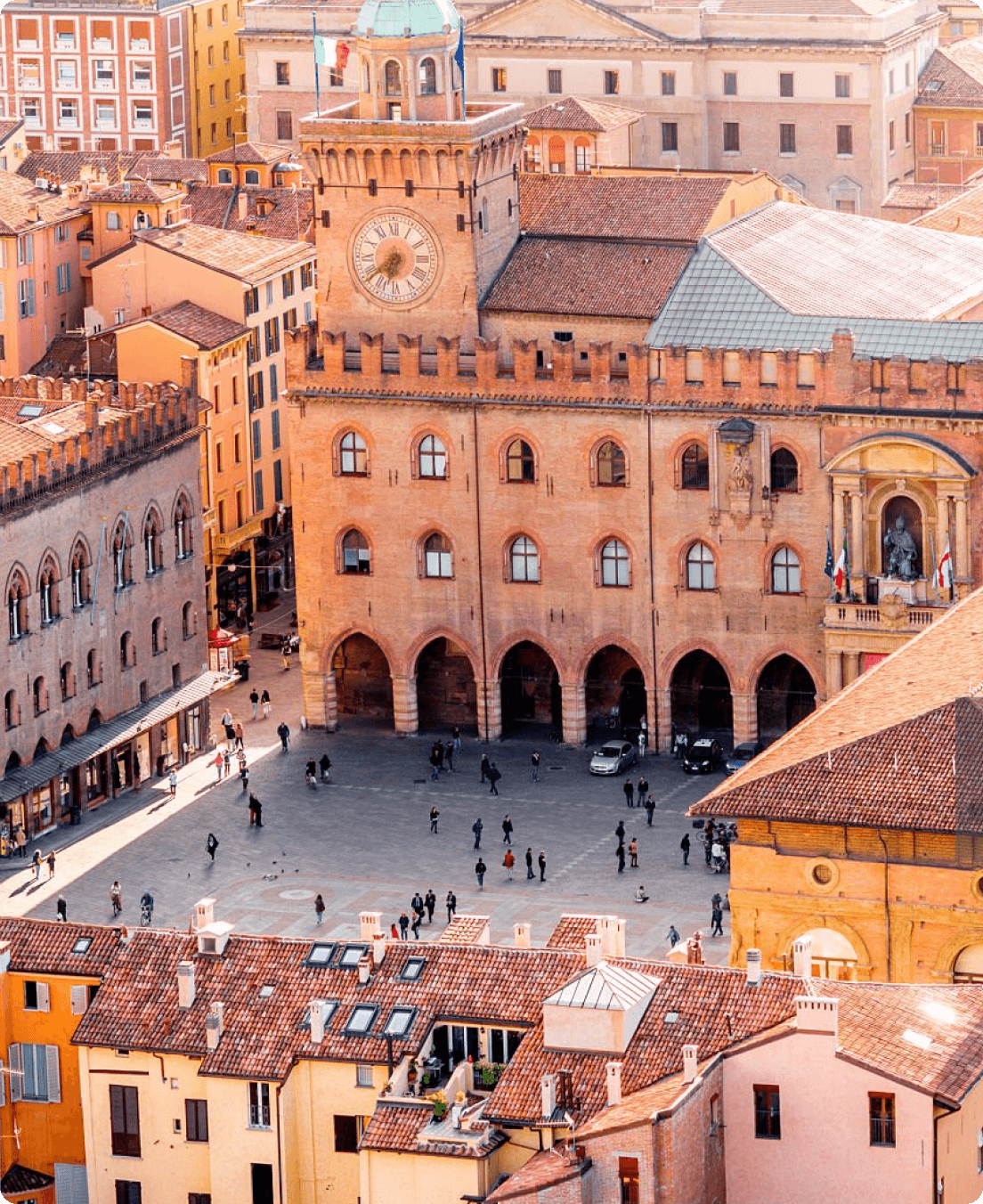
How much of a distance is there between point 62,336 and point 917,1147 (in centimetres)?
8637

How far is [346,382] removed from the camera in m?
148

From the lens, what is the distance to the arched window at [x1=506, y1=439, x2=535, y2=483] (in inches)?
5733

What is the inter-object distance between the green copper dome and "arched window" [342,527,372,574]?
55.7 feet

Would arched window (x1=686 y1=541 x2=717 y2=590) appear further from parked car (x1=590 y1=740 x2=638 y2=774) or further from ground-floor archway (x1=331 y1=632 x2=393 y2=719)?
ground-floor archway (x1=331 y1=632 x2=393 y2=719)

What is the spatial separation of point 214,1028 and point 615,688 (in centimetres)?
5048

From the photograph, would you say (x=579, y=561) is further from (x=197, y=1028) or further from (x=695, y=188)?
(x=197, y=1028)

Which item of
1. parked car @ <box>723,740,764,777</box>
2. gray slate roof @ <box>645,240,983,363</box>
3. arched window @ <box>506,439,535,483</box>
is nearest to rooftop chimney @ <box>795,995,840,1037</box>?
parked car @ <box>723,740,764,777</box>

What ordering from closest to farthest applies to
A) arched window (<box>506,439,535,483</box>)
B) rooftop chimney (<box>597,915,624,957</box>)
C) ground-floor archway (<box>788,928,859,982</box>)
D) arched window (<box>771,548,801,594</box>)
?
rooftop chimney (<box>597,915,624,957</box>)
ground-floor archway (<box>788,928,859,982</box>)
arched window (<box>771,548,801,594</box>)
arched window (<box>506,439,535,483</box>)

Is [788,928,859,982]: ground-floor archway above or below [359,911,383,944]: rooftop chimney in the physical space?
below

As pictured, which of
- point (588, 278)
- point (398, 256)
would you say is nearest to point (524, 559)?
point (588, 278)

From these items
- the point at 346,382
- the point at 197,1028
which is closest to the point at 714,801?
the point at 197,1028

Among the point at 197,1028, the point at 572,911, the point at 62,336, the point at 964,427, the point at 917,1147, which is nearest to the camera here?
the point at 917,1147

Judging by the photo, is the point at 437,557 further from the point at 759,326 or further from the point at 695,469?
the point at 759,326

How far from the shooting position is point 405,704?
14825 centimetres
